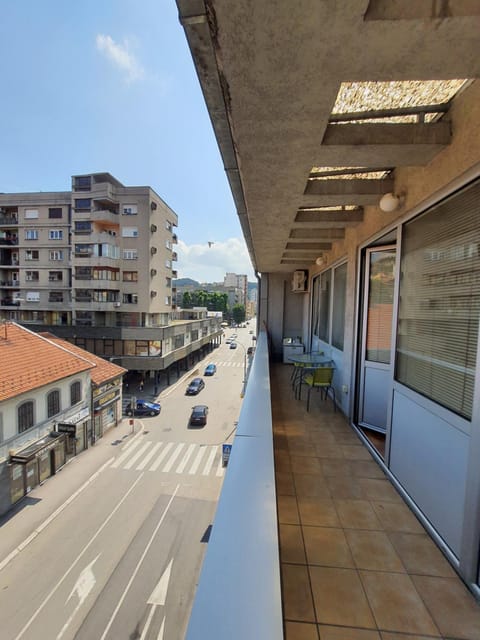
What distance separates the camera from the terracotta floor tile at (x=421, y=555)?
1.78 meters

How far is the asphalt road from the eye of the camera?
574cm

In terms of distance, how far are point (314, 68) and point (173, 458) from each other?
13313 millimetres

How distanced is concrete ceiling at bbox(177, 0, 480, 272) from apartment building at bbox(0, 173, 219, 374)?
18.0 meters

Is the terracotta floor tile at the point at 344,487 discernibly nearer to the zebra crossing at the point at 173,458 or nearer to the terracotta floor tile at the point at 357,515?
the terracotta floor tile at the point at 357,515

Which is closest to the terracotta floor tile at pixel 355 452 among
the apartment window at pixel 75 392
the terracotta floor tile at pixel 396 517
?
the terracotta floor tile at pixel 396 517

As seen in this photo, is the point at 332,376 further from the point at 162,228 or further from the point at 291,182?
the point at 162,228

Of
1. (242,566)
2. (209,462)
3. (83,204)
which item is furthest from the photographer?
(83,204)

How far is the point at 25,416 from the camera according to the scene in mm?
9078

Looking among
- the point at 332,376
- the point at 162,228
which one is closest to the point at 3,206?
the point at 162,228

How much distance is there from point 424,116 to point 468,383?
179 centimetres

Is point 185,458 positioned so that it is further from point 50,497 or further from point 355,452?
point 355,452

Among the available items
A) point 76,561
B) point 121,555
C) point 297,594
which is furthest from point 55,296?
point 297,594

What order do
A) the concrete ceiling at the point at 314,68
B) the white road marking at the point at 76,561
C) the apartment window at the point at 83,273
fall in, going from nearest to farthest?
the concrete ceiling at the point at 314,68, the white road marking at the point at 76,561, the apartment window at the point at 83,273

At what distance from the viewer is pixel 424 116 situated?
73.3 inches
